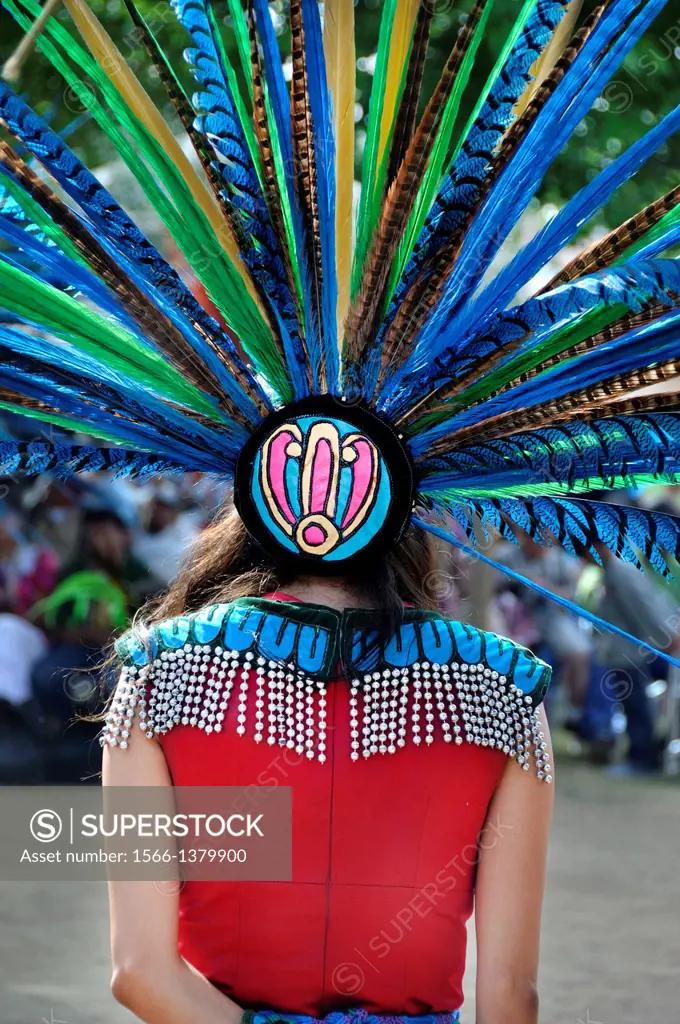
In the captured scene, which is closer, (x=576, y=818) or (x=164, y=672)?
(x=164, y=672)

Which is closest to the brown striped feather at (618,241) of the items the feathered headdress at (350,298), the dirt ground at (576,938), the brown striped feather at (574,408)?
the feathered headdress at (350,298)

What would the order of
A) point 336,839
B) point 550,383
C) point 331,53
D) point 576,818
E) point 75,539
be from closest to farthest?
1. point 336,839
2. point 550,383
3. point 331,53
4. point 576,818
5. point 75,539

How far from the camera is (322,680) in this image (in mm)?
1711

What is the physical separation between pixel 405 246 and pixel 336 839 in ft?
2.85

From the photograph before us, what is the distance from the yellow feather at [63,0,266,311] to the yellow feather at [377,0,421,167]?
266 mm

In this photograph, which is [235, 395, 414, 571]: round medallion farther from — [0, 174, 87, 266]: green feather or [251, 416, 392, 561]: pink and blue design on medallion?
[0, 174, 87, 266]: green feather

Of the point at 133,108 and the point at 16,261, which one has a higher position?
the point at 133,108

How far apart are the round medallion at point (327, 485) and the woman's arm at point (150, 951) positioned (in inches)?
14.1

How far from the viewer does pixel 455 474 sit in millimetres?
1865

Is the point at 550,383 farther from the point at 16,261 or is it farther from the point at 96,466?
the point at 16,261

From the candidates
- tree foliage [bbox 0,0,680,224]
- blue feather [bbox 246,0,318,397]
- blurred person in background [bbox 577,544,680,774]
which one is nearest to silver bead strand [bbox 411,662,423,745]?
blue feather [bbox 246,0,318,397]

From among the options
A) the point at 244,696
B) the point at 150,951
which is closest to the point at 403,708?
the point at 244,696

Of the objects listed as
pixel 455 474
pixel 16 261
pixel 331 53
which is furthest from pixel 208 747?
pixel 331 53

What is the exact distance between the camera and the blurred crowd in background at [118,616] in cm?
712
